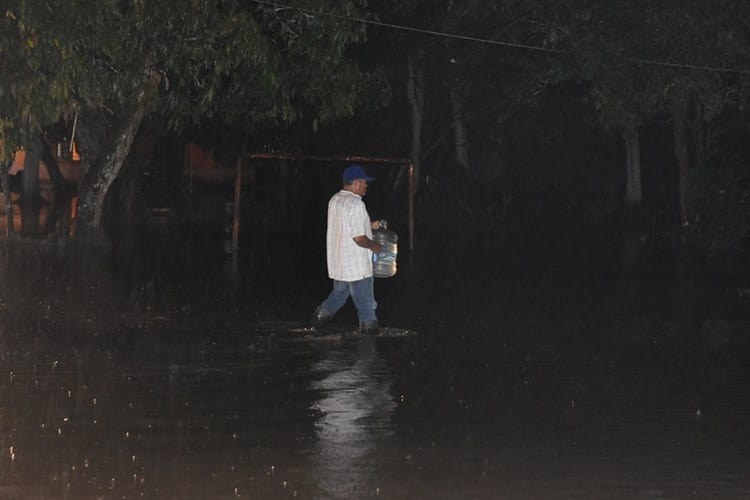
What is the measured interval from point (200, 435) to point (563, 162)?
5004 centimetres

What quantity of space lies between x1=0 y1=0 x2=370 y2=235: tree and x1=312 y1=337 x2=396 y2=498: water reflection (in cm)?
996

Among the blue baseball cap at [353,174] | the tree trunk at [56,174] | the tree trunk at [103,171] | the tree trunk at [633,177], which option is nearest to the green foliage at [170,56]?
the tree trunk at [103,171]

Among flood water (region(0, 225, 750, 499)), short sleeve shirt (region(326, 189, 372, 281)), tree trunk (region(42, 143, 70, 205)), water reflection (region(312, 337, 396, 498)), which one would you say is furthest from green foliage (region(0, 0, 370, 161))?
tree trunk (region(42, 143, 70, 205))

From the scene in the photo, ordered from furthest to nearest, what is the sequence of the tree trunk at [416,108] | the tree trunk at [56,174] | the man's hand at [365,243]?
the tree trunk at [416,108] < the tree trunk at [56,174] < the man's hand at [365,243]

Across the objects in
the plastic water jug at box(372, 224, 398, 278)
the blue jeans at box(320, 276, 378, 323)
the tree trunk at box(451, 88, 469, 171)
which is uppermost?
the tree trunk at box(451, 88, 469, 171)

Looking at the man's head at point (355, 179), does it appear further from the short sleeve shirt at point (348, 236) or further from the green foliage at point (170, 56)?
the green foliage at point (170, 56)

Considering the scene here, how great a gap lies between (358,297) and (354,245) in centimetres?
56

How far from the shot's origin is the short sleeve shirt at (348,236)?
14859 mm

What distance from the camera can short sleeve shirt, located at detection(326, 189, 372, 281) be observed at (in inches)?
585

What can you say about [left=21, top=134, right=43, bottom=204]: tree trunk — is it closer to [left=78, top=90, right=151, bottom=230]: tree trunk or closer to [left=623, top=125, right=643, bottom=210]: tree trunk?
[left=78, top=90, right=151, bottom=230]: tree trunk

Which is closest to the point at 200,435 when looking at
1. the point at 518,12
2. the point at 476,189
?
the point at 518,12

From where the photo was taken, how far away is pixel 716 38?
1205 inches

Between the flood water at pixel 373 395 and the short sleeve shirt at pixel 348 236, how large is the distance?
27.3 inches

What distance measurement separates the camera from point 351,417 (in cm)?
1028
